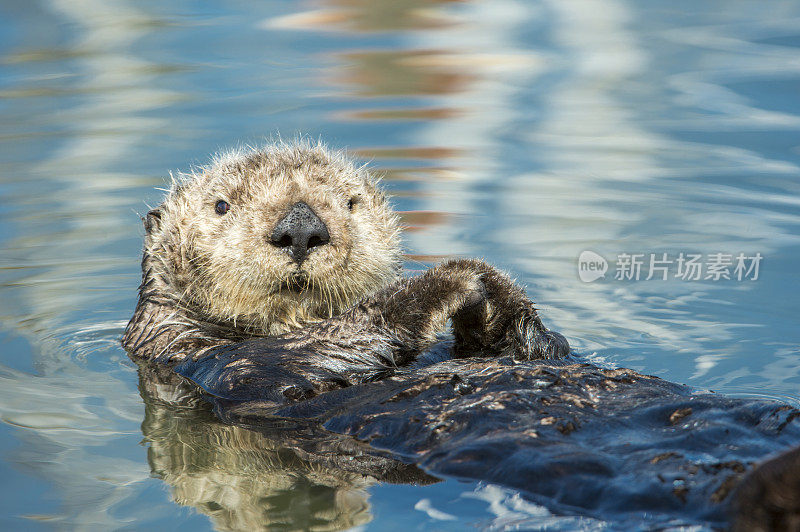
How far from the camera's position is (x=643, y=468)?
2.64 m

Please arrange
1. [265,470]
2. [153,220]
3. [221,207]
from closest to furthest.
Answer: [265,470] < [221,207] < [153,220]

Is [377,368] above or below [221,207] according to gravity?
below

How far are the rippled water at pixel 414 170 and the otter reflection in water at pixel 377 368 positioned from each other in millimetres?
151

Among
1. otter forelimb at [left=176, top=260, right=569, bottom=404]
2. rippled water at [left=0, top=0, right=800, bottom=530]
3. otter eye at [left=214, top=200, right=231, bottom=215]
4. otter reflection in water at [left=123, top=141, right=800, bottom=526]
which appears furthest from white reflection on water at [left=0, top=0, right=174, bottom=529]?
otter eye at [left=214, top=200, right=231, bottom=215]

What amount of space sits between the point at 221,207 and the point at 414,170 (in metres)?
4.08

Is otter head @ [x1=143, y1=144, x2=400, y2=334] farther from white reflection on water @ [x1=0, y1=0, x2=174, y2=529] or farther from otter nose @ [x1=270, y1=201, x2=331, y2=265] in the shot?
white reflection on water @ [x1=0, y1=0, x2=174, y2=529]

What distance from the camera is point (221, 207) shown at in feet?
13.8

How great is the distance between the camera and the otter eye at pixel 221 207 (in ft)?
13.8

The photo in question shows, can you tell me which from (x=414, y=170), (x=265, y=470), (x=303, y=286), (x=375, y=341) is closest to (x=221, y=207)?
(x=303, y=286)

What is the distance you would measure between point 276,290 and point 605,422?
156 cm

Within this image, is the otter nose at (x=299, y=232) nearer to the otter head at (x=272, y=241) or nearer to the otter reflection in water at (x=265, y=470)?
the otter head at (x=272, y=241)

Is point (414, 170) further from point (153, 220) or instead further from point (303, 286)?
point (303, 286)

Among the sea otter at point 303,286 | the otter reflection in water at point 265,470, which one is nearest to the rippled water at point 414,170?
the otter reflection in water at point 265,470

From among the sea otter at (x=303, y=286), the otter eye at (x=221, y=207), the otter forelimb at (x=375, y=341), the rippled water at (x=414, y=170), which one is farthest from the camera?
the otter eye at (x=221, y=207)
